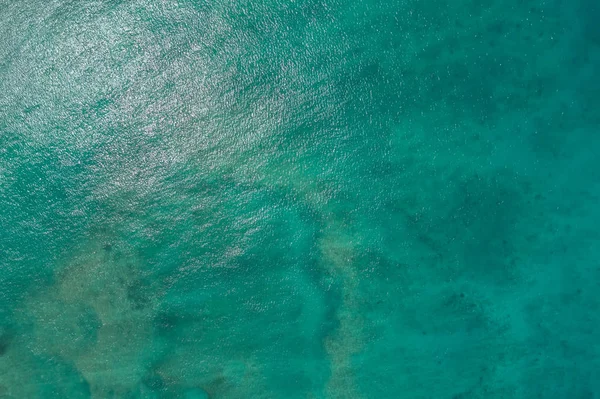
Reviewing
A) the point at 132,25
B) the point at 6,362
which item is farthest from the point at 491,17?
the point at 6,362

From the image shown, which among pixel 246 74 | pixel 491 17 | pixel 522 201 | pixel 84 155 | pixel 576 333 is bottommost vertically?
pixel 576 333

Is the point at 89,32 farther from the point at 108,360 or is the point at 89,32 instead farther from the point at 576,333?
the point at 576,333

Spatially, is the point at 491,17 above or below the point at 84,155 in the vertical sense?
above

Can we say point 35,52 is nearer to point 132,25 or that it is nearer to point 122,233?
point 132,25

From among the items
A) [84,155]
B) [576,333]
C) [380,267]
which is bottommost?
[576,333]

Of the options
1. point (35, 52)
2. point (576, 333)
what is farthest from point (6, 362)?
point (576, 333)

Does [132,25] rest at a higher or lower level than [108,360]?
higher

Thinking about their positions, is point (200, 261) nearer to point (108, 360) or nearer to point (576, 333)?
point (108, 360)
